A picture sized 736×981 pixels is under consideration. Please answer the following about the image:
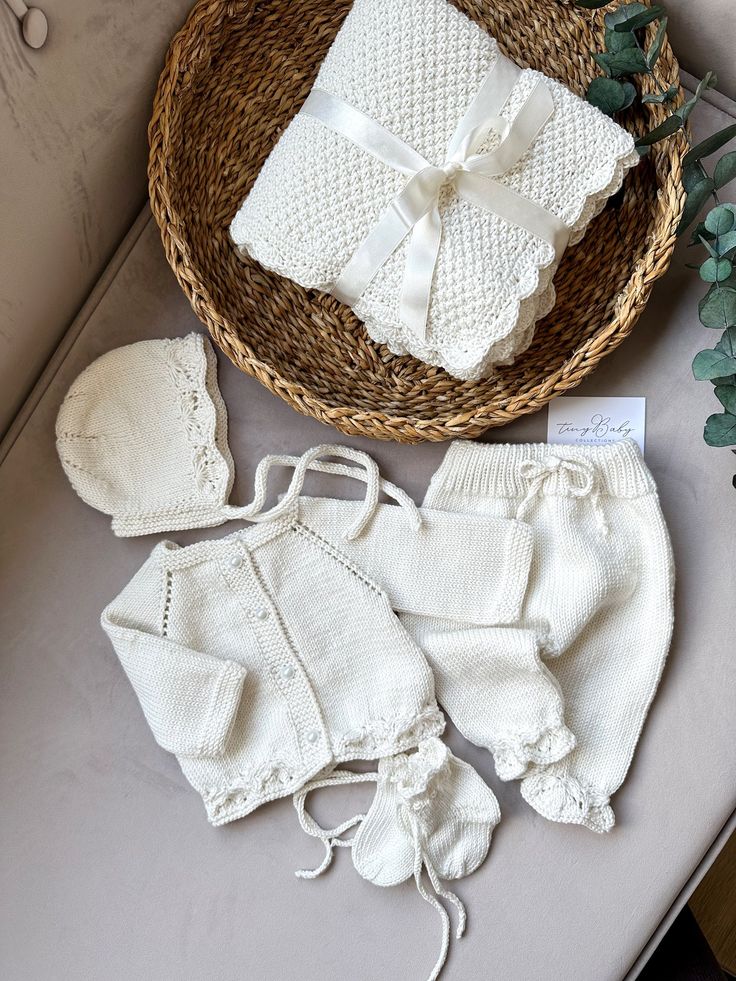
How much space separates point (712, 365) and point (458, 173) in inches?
13.5

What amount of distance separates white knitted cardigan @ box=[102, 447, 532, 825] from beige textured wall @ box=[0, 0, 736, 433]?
1.06ft

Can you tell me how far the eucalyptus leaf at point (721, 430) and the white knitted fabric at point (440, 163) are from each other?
0.24 m

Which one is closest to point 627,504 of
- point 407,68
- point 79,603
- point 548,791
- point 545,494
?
point 545,494

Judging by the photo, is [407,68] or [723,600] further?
[723,600]

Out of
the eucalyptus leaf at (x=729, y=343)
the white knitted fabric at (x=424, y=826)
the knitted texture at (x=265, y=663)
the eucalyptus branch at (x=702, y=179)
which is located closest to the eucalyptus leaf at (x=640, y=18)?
the eucalyptus branch at (x=702, y=179)

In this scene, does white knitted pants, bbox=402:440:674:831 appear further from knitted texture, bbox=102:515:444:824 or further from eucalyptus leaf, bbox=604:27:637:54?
eucalyptus leaf, bbox=604:27:637:54

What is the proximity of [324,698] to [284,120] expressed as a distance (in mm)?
728

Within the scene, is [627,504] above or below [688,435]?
below

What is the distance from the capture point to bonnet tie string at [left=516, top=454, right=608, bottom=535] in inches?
40.5

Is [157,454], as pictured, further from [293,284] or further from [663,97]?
[663,97]

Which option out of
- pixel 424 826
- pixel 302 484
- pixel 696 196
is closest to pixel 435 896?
pixel 424 826

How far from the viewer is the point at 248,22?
3.45ft

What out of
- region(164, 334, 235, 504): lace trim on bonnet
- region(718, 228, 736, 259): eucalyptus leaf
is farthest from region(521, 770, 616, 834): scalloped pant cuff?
region(718, 228, 736, 259): eucalyptus leaf

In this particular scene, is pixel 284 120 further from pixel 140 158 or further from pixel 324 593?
pixel 324 593
